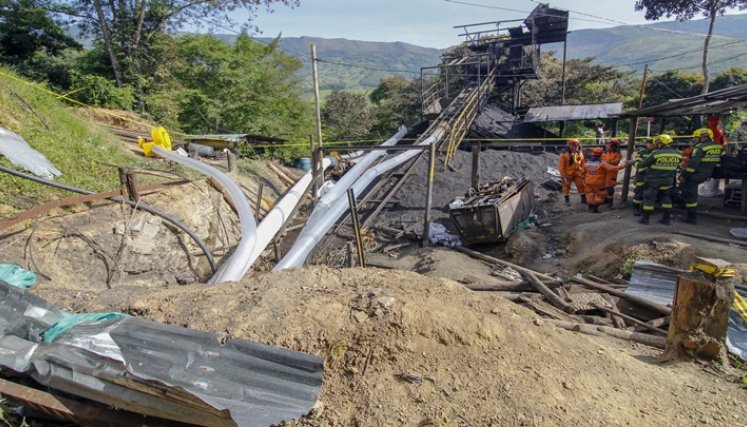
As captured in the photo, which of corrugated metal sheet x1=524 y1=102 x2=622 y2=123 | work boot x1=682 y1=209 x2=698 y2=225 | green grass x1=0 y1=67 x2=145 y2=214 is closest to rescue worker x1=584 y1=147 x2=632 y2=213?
work boot x1=682 y1=209 x2=698 y2=225

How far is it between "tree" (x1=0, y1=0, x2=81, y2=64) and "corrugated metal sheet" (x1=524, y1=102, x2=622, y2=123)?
19.7 m

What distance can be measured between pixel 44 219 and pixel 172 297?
371 cm

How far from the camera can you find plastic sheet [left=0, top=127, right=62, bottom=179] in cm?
663

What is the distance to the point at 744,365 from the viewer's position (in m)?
3.87

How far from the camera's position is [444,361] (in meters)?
2.93

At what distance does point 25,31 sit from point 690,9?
28398 mm

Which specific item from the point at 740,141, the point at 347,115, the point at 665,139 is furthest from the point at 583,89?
the point at 665,139

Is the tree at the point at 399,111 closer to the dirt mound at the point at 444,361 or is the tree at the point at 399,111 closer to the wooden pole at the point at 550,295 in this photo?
the wooden pole at the point at 550,295

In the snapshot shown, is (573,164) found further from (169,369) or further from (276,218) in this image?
(169,369)

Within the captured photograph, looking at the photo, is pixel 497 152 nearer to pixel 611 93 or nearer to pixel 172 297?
pixel 172 297

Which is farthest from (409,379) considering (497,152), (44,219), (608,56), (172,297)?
(608,56)

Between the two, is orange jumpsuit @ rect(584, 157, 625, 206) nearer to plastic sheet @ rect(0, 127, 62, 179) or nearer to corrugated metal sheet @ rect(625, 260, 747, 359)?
corrugated metal sheet @ rect(625, 260, 747, 359)

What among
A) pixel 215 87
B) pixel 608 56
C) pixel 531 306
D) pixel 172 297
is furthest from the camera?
pixel 608 56

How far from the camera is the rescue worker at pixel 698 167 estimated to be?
7.77 metres
